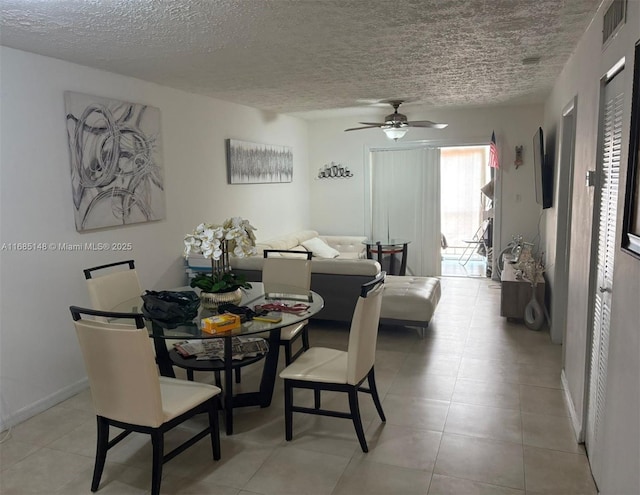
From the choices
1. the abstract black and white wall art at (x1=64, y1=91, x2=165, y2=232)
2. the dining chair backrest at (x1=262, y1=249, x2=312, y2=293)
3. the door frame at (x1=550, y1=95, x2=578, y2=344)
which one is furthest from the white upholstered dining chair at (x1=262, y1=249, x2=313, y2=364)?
the door frame at (x1=550, y1=95, x2=578, y2=344)

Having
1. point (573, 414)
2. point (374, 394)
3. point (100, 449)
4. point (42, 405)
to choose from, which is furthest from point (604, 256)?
point (42, 405)

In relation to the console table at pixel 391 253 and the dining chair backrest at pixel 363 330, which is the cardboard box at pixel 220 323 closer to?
the dining chair backrest at pixel 363 330

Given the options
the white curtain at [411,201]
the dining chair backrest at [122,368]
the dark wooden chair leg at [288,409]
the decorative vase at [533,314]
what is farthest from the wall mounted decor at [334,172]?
the dining chair backrest at [122,368]

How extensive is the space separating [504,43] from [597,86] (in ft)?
3.23

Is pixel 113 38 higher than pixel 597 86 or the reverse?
higher

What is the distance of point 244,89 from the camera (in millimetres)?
4871

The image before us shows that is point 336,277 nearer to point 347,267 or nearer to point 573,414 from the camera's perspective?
point 347,267

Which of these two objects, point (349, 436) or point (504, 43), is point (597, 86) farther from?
point (349, 436)

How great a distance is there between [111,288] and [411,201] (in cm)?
531

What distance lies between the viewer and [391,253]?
696 cm

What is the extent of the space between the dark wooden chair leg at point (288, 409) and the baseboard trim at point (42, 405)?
1.82m

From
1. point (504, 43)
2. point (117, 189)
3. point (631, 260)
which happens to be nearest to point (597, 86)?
point (504, 43)

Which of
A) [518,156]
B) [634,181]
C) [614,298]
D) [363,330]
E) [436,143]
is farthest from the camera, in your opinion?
[436,143]

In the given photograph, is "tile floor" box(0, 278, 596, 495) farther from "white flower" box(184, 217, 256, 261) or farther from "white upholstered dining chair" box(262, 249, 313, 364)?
"white flower" box(184, 217, 256, 261)
